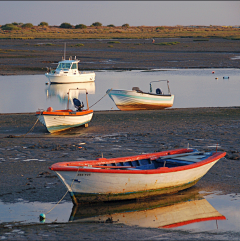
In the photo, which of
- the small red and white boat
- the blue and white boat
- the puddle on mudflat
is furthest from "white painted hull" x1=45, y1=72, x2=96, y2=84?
the puddle on mudflat

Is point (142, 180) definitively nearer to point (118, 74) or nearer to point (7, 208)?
point (7, 208)

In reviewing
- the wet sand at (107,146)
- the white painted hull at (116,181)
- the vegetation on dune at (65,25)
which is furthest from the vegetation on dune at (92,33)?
the white painted hull at (116,181)

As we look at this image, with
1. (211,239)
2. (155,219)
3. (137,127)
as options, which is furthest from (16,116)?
(211,239)

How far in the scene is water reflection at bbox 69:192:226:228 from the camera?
867 cm

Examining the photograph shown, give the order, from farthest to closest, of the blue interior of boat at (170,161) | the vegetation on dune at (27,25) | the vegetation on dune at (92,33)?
the vegetation on dune at (27,25), the vegetation on dune at (92,33), the blue interior of boat at (170,161)

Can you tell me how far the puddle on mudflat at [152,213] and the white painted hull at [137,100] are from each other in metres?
12.5

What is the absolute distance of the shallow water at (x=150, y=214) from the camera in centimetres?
848

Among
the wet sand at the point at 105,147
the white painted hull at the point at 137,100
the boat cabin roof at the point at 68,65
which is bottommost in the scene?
the wet sand at the point at 105,147

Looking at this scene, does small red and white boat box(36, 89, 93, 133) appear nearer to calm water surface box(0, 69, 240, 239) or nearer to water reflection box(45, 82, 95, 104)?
calm water surface box(0, 69, 240, 239)

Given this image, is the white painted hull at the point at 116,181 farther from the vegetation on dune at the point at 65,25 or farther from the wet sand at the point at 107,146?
the vegetation on dune at the point at 65,25

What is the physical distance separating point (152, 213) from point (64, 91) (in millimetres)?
23204

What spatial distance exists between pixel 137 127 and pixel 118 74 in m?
22.8

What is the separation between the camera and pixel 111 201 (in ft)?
31.1

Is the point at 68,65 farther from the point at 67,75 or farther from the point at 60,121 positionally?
the point at 60,121
